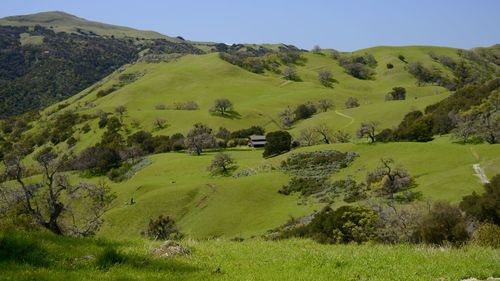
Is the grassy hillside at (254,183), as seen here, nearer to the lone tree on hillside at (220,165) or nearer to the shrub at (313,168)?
the lone tree on hillside at (220,165)

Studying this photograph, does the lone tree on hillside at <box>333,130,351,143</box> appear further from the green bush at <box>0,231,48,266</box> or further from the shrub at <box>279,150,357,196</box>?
the green bush at <box>0,231,48,266</box>

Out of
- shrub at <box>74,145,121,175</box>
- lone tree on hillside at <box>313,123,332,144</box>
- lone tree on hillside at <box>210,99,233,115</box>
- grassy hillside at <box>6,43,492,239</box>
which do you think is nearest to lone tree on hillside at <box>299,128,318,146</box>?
lone tree on hillside at <box>313,123,332,144</box>

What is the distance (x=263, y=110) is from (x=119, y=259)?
148 metres

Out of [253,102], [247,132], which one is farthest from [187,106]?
[247,132]

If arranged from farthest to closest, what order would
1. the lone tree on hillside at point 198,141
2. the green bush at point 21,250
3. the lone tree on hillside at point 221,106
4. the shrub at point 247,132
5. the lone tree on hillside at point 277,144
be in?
the lone tree on hillside at point 221,106
the shrub at point 247,132
the lone tree on hillside at point 198,141
the lone tree on hillside at point 277,144
the green bush at point 21,250

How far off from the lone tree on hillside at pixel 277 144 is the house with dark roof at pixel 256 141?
1434 cm

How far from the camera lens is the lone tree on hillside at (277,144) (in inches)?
3979

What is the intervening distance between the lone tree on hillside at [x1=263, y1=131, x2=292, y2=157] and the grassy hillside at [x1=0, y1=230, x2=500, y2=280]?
289 feet

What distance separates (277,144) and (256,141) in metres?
20.0

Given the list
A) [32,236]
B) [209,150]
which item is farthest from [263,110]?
[32,236]

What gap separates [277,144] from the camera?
102000 millimetres

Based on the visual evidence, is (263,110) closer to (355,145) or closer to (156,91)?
(156,91)

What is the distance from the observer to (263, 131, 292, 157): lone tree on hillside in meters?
101

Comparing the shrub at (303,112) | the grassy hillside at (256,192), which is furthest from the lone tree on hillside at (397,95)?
the grassy hillside at (256,192)
